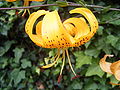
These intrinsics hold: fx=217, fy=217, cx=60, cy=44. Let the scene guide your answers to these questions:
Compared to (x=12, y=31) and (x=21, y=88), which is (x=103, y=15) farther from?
(x=21, y=88)

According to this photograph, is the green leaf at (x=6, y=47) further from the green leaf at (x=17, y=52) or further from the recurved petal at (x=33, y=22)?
the recurved petal at (x=33, y=22)

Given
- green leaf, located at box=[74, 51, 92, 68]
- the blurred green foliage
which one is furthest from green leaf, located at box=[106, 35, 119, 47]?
green leaf, located at box=[74, 51, 92, 68]

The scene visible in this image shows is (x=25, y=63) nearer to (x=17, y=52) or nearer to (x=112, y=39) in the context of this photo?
(x=17, y=52)

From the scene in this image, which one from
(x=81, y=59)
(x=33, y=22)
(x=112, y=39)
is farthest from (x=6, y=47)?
(x=33, y=22)

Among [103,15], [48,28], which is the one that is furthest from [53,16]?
[103,15]

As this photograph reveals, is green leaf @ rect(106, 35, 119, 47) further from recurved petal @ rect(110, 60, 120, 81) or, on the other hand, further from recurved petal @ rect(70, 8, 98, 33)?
recurved petal @ rect(70, 8, 98, 33)
